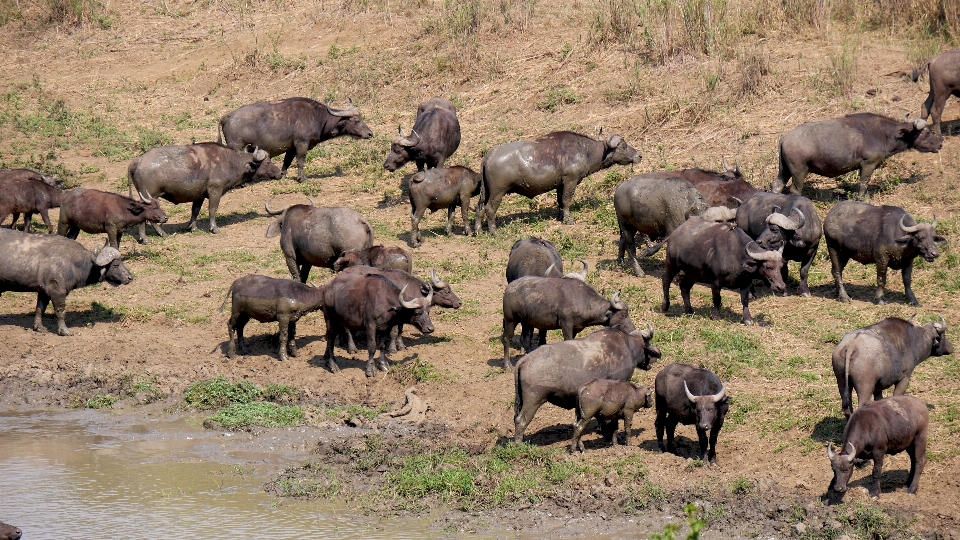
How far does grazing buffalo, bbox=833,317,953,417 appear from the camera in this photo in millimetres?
10453

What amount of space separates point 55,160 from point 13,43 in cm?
950

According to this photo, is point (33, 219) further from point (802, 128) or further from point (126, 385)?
point (802, 128)

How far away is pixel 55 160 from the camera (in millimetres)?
21688

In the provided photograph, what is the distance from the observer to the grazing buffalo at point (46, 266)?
46.8 ft

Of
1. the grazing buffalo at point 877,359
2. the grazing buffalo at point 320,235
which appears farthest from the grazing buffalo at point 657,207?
the grazing buffalo at point 877,359

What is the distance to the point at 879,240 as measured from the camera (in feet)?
46.2

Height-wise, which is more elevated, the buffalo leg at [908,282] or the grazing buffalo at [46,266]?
the grazing buffalo at [46,266]

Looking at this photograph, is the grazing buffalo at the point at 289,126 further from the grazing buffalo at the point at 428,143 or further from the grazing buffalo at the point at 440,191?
the grazing buffalo at the point at 440,191

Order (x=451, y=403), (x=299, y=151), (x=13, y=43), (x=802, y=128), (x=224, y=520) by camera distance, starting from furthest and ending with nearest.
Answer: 1. (x=13, y=43)
2. (x=299, y=151)
3. (x=802, y=128)
4. (x=451, y=403)
5. (x=224, y=520)

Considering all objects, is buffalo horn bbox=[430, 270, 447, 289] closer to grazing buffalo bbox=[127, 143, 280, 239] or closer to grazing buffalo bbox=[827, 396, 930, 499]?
grazing buffalo bbox=[827, 396, 930, 499]

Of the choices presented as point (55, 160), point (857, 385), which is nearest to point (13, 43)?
point (55, 160)

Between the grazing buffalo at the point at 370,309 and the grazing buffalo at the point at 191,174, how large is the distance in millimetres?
5664

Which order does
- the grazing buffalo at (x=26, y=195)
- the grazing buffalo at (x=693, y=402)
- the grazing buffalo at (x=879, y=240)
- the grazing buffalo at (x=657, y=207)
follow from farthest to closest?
the grazing buffalo at (x=26, y=195), the grazing buffalo at (x=657, y=207), the grazing buffalo at (x=879, y=240), the grazing buffalo at (x=693, y=402)

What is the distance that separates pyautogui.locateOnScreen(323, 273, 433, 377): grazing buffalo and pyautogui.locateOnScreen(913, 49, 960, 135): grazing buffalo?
972 centimetres
